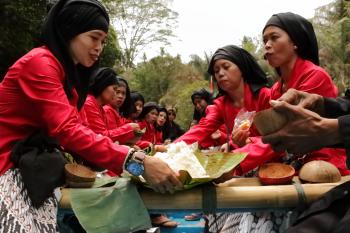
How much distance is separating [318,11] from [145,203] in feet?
71.6

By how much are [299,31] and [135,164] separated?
55.3 inches

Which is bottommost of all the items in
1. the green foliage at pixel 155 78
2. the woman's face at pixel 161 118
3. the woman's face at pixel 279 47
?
the green foliage at pixel 155 78

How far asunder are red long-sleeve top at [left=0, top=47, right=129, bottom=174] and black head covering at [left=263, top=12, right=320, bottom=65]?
1.34m

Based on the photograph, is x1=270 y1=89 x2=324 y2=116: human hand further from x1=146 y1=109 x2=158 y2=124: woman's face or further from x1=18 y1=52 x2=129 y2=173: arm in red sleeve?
x1=146 y1=109 x2=158 y2=124: woman's face

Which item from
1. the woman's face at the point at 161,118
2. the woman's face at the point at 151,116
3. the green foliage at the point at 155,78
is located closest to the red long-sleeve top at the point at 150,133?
the woman's face at the point at 151,116

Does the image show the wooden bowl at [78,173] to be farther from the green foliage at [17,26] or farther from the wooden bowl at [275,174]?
the green foliage at [17,26]

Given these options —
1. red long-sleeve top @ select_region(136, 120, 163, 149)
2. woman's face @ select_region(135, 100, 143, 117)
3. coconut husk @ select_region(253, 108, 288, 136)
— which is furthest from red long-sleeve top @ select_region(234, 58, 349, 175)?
red long-sleeve top @ select_region(136, 120, 163, 149)

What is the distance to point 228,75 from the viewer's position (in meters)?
2.99

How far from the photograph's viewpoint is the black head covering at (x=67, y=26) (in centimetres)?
199

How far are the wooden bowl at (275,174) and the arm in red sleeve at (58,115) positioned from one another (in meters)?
0.72

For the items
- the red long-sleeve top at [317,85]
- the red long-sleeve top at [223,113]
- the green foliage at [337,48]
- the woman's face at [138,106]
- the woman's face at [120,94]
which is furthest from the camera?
the green foliage at [337,48]

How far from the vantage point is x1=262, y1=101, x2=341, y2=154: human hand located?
152 cm

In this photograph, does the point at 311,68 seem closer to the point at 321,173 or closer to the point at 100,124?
the point at 321,173

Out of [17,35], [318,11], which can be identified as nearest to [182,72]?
[318,11]
